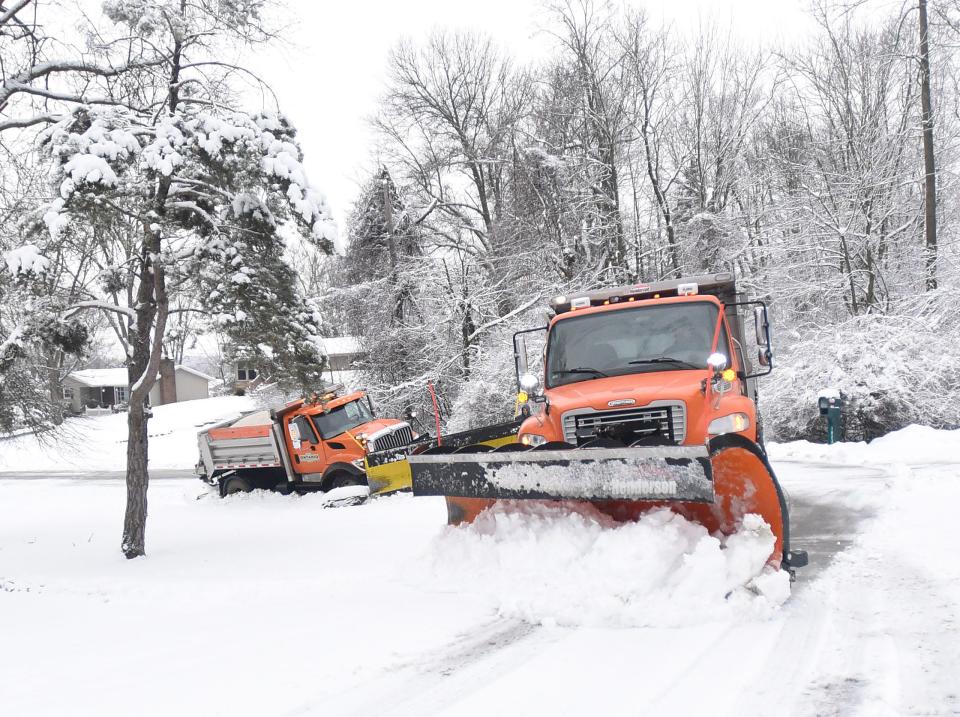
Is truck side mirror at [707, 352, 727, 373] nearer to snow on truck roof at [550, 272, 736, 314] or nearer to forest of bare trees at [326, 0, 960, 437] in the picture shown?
snow on truck roof at [550, 272, 736, 314]

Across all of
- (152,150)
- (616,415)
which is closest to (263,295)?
(152,150)

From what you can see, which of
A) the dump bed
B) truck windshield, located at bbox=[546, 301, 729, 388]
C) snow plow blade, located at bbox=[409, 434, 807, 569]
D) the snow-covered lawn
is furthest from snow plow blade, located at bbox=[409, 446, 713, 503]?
the dump bed

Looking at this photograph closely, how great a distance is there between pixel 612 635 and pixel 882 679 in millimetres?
1421

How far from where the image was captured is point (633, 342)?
725cm

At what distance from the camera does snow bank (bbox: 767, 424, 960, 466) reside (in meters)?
13.4

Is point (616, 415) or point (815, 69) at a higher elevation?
point (815, 69)

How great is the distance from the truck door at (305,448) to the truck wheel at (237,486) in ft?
4.99

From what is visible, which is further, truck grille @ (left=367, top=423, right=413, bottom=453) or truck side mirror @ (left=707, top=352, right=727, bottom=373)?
truck grille @ (left=367, top=423, right=413, bottom=453)

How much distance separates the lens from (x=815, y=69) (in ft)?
69.5

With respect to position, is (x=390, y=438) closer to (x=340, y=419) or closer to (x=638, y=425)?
(x=340, y=419)

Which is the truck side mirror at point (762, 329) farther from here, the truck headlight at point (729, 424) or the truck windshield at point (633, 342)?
the truck headlight at point (729, 424)

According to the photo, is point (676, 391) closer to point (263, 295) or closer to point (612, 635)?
point (612, 635)

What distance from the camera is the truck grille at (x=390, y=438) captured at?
1512 centimetres

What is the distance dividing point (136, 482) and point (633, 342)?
6744 mm
